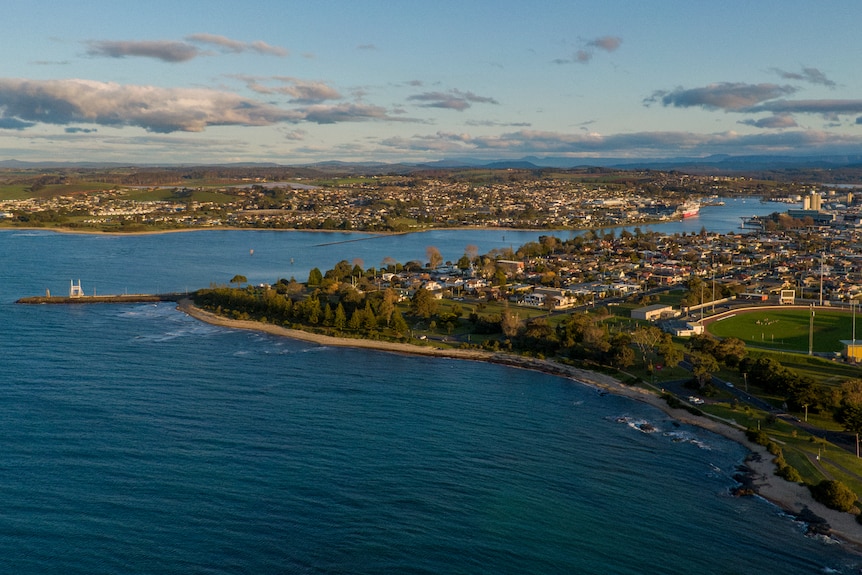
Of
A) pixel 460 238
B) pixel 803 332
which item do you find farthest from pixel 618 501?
pixel 460 238

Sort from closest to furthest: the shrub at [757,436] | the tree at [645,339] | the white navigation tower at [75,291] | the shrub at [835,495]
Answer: the shrub at [835,495], the shrub at [757,436], the tree at [645,339], the white navigation tower at [75,291]

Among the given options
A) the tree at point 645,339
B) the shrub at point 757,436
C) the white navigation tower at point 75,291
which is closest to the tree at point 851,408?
the shrub at point 757,436

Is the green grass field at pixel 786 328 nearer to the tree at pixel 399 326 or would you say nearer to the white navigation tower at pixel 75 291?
the tree at pixel 399 326

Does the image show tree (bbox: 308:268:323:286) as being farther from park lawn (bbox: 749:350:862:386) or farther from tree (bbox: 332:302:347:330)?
park lawn (bbox: 749:350:862:386)

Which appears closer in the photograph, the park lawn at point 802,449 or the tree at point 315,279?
the park lawn at point 802,449

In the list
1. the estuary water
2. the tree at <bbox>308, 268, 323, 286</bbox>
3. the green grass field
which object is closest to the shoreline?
the estuary water

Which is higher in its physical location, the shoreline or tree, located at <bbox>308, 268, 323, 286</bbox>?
tree, located at <bbox>308, 268, 323, 286</bbox>
